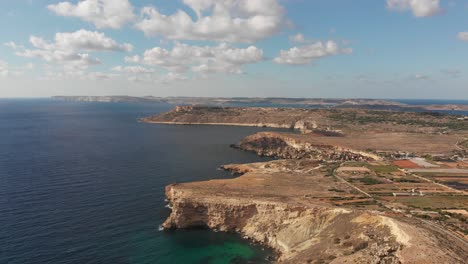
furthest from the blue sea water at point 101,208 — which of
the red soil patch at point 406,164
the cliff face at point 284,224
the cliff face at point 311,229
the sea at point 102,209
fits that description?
the red soil patch at point 406,164

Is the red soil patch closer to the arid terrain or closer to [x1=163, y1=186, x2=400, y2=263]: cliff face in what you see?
the arid terrain

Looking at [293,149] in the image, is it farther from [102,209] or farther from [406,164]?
[102,209]

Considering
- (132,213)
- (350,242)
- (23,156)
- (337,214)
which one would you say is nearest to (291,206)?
(337,214)

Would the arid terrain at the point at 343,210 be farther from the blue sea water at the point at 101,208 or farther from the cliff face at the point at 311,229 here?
the blue sea water at the point at 101,208

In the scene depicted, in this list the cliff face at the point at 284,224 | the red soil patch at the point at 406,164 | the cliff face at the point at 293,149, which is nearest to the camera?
the cliff face at the point at 284,224

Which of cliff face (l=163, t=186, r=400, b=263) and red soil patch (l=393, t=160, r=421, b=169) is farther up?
Result: red soil patch (l=393, t=160, r=421, b=169)

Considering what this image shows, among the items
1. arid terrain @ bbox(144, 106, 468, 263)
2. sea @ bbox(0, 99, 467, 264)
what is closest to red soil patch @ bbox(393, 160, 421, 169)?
arid terrain @ bbox(144, 106, 468, 263)

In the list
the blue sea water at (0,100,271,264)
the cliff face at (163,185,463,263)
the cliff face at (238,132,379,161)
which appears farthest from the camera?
the cliff face at (238,132,379,161)

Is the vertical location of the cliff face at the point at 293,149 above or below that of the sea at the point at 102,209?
above
